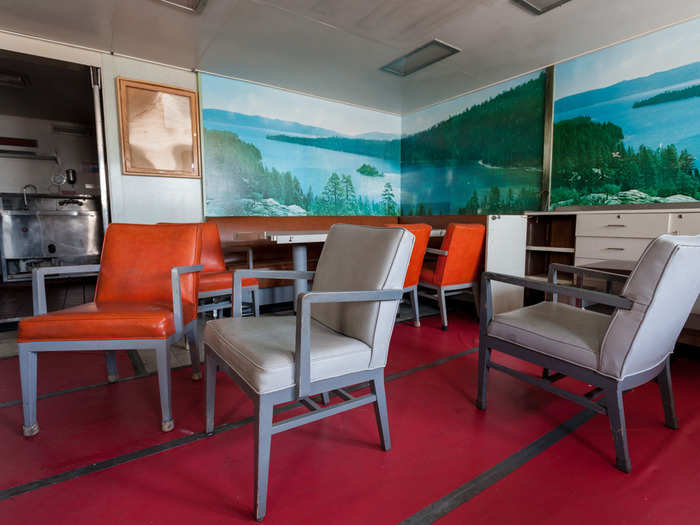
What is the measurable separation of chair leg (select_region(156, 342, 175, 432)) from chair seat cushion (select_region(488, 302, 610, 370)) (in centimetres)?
164

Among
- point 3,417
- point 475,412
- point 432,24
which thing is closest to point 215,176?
point 432,24

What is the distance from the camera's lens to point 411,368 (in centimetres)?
253

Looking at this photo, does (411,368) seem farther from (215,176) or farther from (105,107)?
(105,107)

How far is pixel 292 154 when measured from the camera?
16.1ft

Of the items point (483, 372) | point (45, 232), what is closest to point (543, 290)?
point (483, 372)

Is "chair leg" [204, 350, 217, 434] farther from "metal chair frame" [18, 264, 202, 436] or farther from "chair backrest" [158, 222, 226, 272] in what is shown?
"chair backrest" [158, 222, 226, 272]

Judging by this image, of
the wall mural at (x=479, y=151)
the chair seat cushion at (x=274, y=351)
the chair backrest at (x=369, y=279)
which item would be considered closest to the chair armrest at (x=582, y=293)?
the chair backrest at (x=369, y=279)

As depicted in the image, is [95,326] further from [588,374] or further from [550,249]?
[550,249]

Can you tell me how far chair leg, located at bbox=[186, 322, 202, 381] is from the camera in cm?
217

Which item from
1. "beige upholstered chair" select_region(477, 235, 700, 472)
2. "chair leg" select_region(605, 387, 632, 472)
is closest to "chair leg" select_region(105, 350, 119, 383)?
"beige upholstered chair" select_region(477, 235, 700, 472)

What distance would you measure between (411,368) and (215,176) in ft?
10.9

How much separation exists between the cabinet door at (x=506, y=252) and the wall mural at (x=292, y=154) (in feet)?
8.05

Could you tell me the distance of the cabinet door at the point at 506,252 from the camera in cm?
359

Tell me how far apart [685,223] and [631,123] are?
119cm
